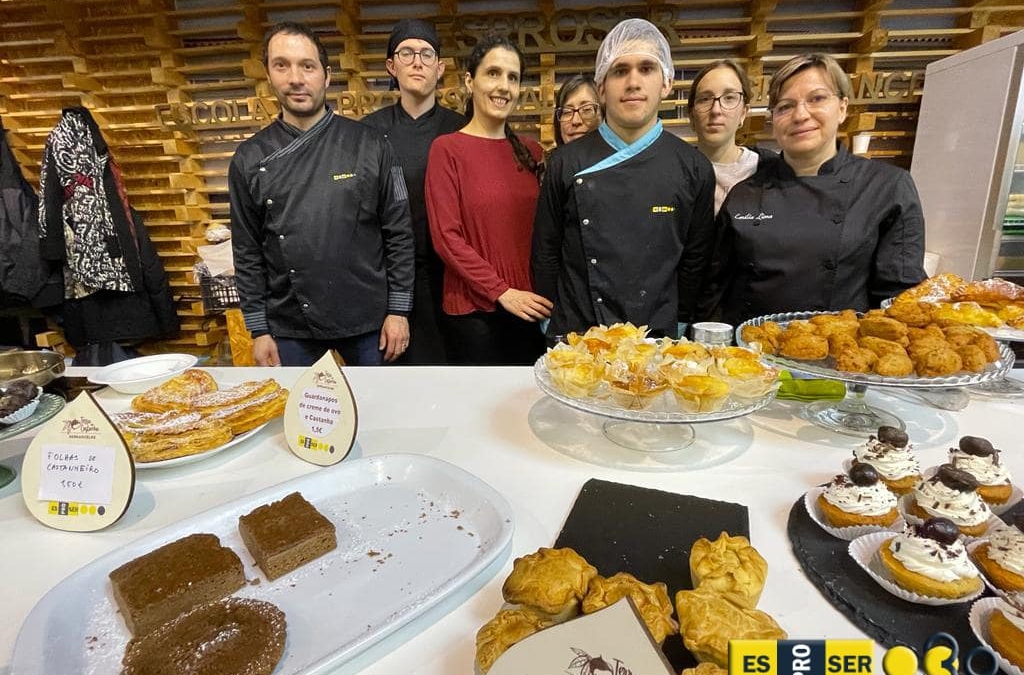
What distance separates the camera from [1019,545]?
777 mm

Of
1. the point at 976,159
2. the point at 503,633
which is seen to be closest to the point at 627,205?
the point at 503,633

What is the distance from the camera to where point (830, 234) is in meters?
1.95

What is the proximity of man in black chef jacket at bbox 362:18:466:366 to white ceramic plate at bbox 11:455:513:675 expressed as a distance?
179 cm

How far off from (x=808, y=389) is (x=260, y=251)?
2.32 metres

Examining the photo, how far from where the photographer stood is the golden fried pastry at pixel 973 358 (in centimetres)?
120

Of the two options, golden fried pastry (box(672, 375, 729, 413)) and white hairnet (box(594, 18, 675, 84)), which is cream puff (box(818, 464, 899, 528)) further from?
white hairnet (box(594, 18, 675, 84))

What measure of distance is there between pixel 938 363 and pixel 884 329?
0.18m

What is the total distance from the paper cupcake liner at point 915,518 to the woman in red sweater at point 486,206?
1550 millimetres

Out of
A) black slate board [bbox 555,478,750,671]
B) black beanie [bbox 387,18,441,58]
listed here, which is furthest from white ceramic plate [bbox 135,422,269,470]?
black beanie [bbox 387,18,441,58]

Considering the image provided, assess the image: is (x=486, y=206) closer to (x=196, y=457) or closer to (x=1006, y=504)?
(x=196, y=457)

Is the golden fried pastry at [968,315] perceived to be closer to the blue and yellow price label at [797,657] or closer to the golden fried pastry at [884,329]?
the golden fried pastry at [884,329]

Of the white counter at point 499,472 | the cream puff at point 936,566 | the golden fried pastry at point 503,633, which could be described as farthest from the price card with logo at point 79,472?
the cream puff at point 936,566

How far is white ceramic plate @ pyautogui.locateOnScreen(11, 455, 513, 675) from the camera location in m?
0.75

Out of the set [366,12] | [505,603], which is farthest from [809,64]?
[366,12]
